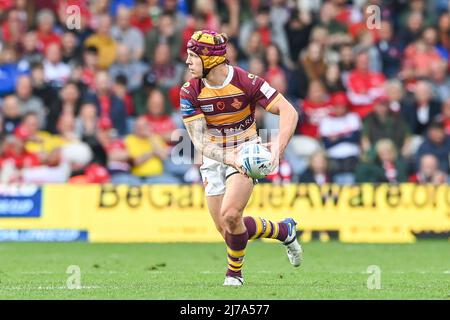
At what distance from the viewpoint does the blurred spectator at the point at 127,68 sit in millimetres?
20469

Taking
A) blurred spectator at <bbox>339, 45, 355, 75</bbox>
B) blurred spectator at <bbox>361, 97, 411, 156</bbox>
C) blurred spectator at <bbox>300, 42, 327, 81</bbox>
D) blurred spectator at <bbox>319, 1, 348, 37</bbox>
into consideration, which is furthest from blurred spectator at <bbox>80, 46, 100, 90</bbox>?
blurred spectator at <bbox>361, 97, 411, 156</bbox>

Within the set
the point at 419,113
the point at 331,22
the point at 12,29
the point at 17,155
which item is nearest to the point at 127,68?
the point at 12,29

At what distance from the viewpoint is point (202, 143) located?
10.9m

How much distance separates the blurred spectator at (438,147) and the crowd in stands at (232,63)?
2cm

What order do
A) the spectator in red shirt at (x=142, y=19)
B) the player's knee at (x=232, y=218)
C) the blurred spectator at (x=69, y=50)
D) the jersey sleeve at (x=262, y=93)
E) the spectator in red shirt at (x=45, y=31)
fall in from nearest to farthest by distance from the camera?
the player's knee at (x=232, y=218), the jersey sleeve at (x=262, y=93), the blurred spectator at (x=69, y=50), the spectator in red shirt at (x=45, y=31), the spectator in red shirt at (x=142, y=19)

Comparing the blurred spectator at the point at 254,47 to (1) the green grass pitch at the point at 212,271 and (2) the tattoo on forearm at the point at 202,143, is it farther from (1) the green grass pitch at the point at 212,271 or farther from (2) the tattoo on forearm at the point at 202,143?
(2) the tattoo on forearm at the point at 202,143

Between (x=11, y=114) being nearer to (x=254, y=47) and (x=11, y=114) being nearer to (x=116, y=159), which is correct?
(x=116, y=159)

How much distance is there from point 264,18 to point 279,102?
34.9 ft

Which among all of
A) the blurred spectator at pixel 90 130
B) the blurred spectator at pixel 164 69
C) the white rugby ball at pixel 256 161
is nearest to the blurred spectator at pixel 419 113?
the blurred spectator at pixel 164 69

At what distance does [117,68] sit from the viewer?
20562 millimetres

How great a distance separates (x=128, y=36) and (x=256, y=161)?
35.7 ft

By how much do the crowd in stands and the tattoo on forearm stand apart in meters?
7.50

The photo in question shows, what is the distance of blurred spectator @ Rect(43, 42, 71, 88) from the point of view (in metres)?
20.1

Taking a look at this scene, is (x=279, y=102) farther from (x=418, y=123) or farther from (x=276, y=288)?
(x=418, y=123)
